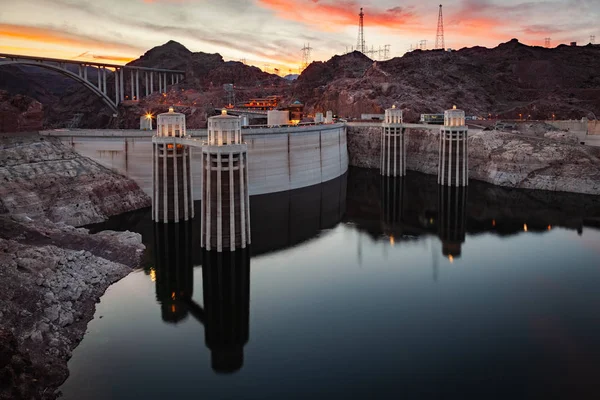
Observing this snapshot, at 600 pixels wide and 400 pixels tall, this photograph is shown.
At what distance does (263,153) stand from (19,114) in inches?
1191

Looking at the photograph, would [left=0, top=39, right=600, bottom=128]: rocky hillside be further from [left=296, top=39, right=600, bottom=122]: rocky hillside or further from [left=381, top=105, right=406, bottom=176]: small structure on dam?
[left=381, top=105, right=406, bottom=176]: small structure on dam

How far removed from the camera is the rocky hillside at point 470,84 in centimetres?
12275

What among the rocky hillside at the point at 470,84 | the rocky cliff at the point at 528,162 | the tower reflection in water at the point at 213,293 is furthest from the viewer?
the rocky hillside at the point at 470,84

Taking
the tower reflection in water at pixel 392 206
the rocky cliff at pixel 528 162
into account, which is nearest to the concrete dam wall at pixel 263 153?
the tower reflection in water at pixel 392 206

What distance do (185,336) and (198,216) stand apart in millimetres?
27518

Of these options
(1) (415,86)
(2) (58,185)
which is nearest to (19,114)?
(2) (58,185)

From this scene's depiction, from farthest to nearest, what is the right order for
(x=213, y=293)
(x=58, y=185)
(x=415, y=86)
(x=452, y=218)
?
(x=415, y=86) → (x=452, y=218) → (x=58, y=185) → (x=213, y=293)

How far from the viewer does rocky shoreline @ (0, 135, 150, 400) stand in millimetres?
24208

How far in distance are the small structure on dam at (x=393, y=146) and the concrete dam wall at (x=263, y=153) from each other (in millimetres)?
8006

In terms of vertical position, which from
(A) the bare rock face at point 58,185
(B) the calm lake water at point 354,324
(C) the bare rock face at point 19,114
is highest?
(C) the bare rock face at point 19,114

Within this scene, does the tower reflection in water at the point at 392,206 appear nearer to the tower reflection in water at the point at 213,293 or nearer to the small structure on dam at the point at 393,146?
the small structure on dam at the point at 393,146

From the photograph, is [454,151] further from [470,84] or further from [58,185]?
[470,84]

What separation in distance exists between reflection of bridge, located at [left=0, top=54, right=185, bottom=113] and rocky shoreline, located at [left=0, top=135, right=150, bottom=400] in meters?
59.4

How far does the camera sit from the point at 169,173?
53062 mm
